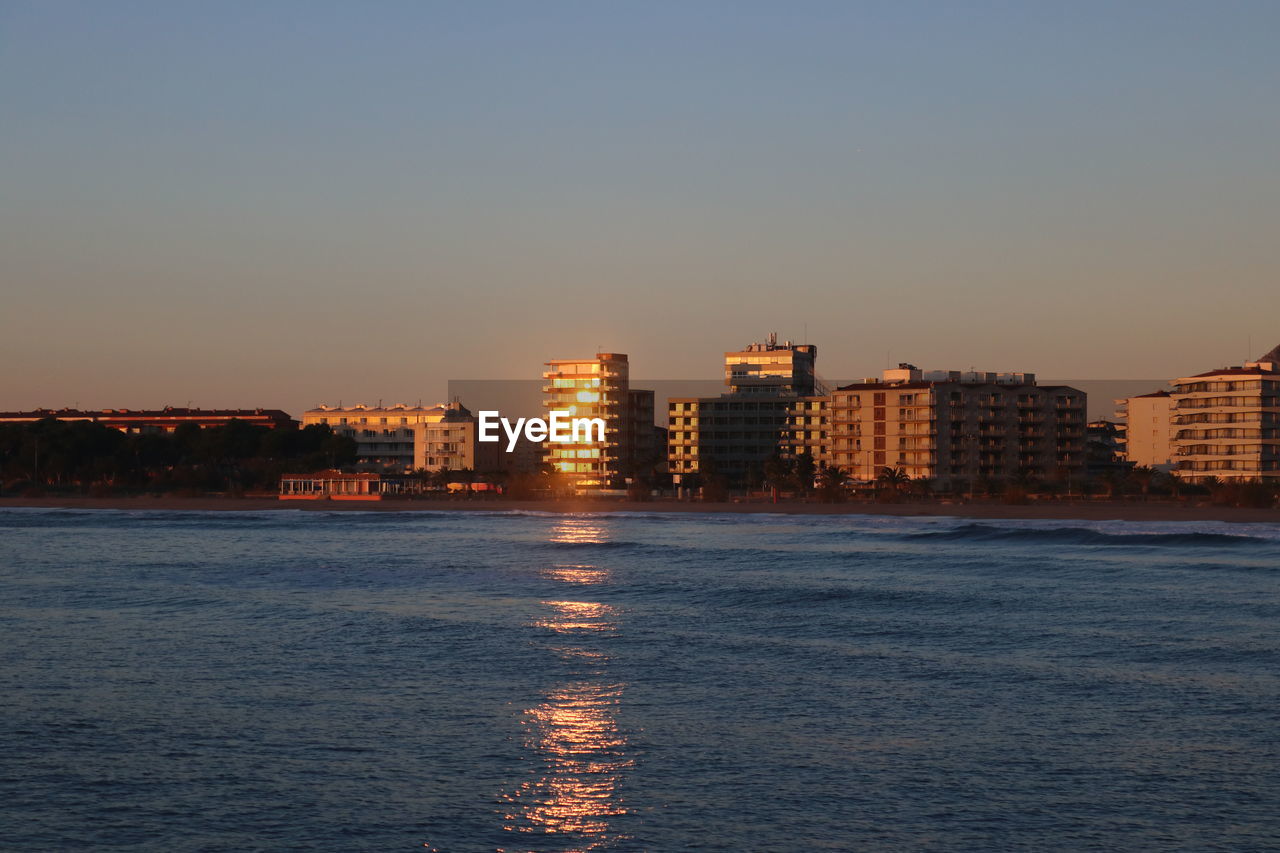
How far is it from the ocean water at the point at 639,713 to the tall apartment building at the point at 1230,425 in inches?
4447

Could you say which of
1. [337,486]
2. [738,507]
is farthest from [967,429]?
[337,486]

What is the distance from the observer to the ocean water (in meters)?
16.3

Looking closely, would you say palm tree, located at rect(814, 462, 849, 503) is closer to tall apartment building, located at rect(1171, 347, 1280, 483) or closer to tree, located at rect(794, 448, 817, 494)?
tree, located at rect(794, 448, 817, 494)

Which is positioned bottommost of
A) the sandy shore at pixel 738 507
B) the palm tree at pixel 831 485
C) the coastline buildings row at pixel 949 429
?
the sandy shore at pixel 738 507

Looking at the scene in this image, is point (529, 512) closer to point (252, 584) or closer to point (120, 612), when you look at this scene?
point (252, 584)

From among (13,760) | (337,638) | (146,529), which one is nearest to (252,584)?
(337,638)

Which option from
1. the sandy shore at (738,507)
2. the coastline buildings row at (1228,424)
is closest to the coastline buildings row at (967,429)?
the coastline buildings row at (1228,424)

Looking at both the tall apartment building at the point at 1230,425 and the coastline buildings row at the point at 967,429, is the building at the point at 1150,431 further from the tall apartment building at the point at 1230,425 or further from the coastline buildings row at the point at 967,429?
the tall apartment building at the point at 1230,425

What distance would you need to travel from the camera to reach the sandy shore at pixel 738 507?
11006 centimetres

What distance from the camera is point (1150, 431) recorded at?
187m

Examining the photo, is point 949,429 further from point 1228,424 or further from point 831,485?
point 1228,424

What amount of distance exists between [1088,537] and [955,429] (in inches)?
3580

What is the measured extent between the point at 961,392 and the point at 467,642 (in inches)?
5697

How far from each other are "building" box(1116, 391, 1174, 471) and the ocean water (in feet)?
467
